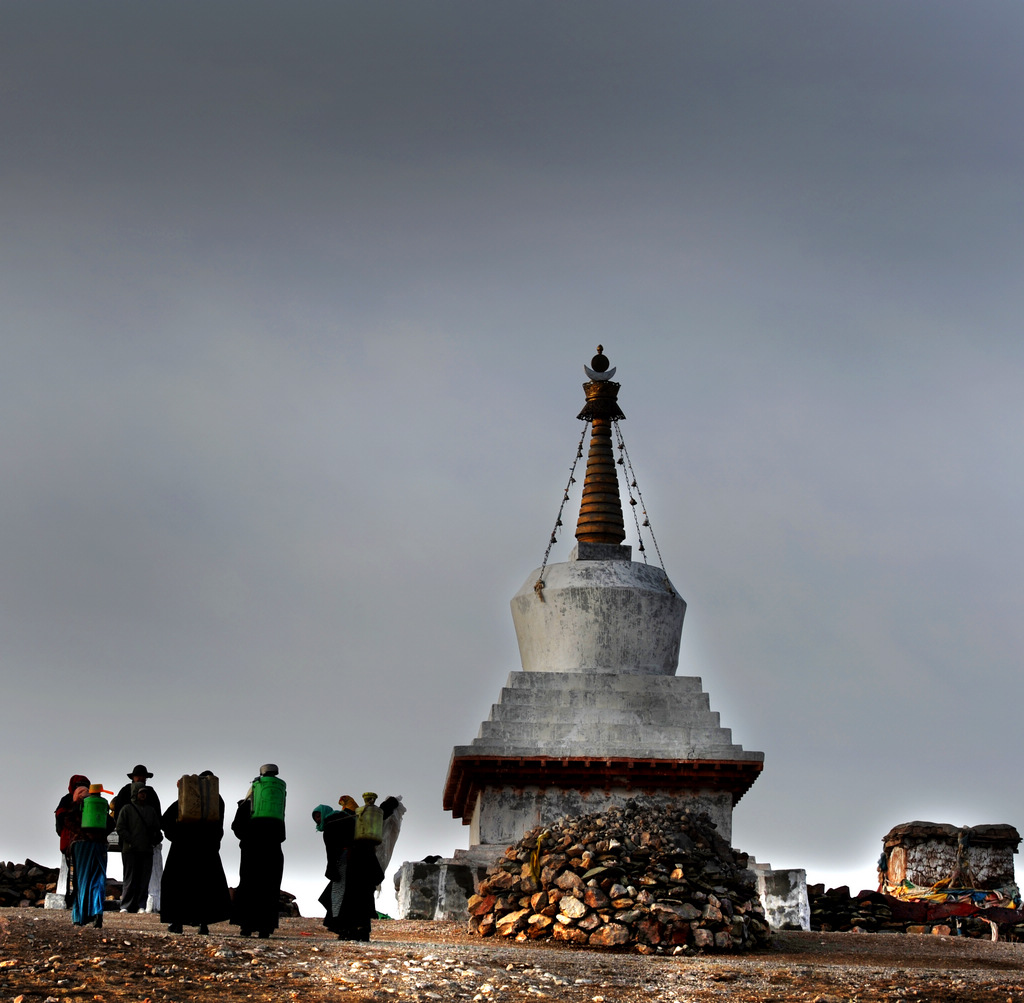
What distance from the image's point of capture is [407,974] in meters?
10.7

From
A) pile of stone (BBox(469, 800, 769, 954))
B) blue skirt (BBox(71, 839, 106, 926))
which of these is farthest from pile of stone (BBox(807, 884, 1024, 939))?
blue skirt (BBox(71, 839, 106, 926))

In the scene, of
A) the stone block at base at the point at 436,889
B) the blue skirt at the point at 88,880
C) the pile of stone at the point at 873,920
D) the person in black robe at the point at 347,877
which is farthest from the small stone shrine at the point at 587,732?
the blue skirt at the point at 88,880

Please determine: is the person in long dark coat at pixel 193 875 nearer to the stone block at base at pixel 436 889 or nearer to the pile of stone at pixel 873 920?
the stone block at base at pixel 436 889

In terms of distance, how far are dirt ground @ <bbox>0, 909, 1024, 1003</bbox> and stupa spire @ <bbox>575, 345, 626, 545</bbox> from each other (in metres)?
12.9

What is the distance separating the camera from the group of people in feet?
43.8

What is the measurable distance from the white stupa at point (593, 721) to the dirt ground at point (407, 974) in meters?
7.69

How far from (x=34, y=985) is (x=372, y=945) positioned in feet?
14.1

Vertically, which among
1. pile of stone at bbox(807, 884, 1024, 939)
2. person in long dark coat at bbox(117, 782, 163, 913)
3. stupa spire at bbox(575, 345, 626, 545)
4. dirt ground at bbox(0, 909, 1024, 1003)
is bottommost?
dirt ground at bbox(0, 909, 1024, 1003)

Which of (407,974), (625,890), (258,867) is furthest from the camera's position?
(625,890)

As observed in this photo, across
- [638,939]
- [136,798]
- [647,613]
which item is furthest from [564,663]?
[136,798]

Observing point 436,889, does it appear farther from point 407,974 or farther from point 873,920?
point 407,974

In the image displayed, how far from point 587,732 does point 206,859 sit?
10.2 meters

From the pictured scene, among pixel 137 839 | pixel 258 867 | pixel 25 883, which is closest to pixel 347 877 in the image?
pixel 258 867

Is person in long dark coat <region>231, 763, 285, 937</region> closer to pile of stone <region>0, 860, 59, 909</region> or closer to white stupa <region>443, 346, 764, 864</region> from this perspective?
white stupa <region>443, 346, 764, 864</region>
